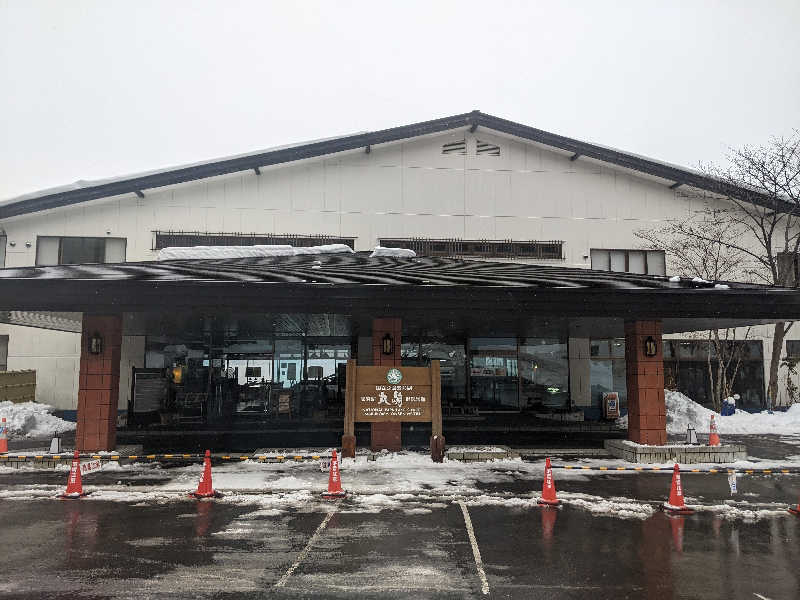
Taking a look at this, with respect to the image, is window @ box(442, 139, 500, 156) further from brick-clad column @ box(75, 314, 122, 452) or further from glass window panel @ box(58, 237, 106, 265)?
brick-clad column @ box(75, 314, 122, 452)

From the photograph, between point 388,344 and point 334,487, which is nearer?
point 334,487

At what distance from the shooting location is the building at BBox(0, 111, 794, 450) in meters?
21.3

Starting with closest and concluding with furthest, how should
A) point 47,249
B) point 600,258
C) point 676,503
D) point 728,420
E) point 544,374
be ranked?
point 676,503
point 728,420
point 47,249
point 544,374
point 600,258

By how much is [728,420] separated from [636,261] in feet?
23.5

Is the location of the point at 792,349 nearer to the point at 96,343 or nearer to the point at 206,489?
the point at 206,489

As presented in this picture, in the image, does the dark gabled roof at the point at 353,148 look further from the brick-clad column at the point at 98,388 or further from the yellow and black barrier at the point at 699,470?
the yellow and black barrier at the point at 699,470

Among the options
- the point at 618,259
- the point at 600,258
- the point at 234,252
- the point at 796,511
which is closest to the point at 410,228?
the point at 234,252

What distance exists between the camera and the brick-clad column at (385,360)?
13.9m

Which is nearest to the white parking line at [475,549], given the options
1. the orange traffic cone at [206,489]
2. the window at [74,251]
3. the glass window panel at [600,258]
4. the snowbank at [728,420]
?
the orange traffic cone at [206,489]

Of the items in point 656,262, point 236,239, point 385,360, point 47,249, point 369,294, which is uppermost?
point 236,239

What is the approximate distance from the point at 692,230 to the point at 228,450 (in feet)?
67.5

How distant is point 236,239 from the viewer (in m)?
22.2

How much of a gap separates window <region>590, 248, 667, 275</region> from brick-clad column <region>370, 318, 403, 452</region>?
12904mm

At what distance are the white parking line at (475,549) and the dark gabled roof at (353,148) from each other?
16837 millimetres
